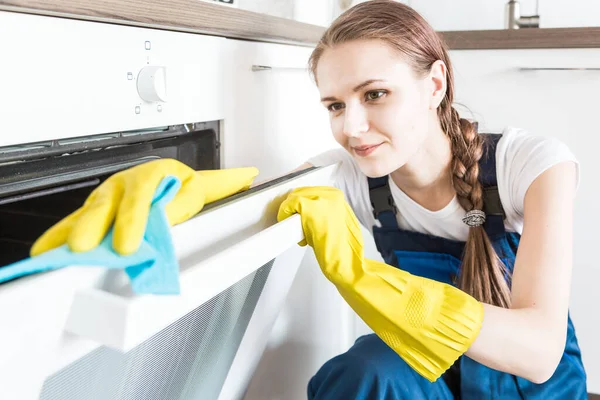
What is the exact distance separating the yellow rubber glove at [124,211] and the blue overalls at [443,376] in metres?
0.54

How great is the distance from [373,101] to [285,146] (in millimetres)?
221

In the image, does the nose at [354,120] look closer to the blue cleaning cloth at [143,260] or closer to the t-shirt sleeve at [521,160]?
the t-shirt sleeve at [521,160]

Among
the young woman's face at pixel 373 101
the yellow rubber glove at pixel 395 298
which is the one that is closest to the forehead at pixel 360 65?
the young woman's face at pixel 373 101

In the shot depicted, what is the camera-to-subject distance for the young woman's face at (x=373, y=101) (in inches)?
34.9

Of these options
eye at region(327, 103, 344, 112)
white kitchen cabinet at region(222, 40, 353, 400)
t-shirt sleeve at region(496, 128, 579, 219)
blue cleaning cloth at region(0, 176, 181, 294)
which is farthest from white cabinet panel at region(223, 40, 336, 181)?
blue cleaning cloth at region(0, 176, 181, 294)

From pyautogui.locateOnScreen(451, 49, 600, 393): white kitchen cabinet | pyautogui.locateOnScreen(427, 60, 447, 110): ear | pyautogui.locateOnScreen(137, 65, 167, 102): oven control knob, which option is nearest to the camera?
pyautogui.locateOnScreen(137, 65, 167, 102): oven control knob

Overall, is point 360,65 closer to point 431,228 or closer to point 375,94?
point 375,94

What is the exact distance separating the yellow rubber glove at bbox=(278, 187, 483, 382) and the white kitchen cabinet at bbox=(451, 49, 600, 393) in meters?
0.92

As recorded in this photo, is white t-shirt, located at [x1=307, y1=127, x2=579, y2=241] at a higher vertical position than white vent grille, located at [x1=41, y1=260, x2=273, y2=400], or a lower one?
higher

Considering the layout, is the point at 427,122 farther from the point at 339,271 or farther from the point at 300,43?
the point at 339,271

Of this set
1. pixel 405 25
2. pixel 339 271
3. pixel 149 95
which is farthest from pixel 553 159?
pixel 149 95

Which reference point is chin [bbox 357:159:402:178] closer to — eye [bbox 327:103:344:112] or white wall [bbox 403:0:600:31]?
eye [bbox 327:103:344:112]

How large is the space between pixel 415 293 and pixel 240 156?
0.35 meters

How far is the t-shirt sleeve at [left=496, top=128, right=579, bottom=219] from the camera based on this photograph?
95 centimetres
